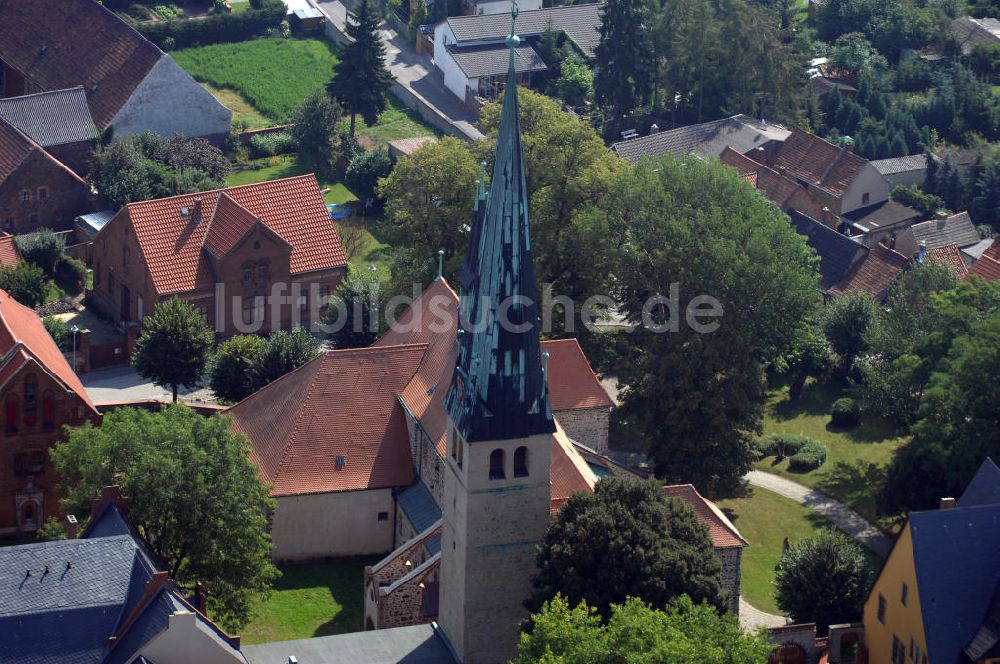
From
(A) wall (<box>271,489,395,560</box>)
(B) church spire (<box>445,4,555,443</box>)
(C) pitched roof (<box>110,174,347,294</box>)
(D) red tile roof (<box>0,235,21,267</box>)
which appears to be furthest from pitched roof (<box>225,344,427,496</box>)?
(D) red tile roof (<box>0,235,21,267</box>)

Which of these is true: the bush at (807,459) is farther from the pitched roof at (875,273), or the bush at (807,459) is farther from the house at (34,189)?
the house at (34,189)

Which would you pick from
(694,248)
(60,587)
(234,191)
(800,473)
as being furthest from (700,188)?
(60,587)

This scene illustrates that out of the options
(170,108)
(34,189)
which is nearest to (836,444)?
(34,189)

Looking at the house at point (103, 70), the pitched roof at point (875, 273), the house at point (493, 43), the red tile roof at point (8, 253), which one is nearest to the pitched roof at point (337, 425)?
the red tile roof at point (8, 253)

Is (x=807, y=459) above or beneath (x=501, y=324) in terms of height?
beneath

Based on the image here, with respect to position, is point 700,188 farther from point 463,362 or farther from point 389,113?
point 389,113

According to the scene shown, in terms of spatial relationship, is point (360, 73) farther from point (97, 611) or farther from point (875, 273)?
point (97, 611)
